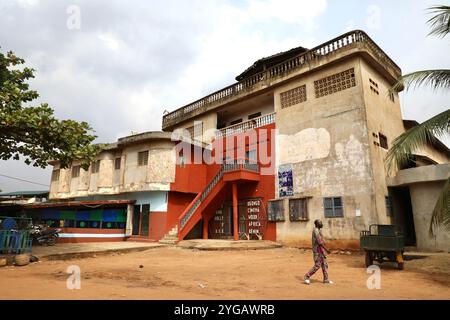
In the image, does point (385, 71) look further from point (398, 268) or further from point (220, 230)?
point (220, 230)

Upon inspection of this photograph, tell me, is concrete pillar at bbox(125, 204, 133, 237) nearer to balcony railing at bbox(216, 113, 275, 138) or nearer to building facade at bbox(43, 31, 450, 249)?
building facade at bbox(43, 31, 450, 249)

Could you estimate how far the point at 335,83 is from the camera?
1520cm

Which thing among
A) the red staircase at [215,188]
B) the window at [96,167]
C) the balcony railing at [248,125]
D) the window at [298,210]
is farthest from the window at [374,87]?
the window at [96,167]

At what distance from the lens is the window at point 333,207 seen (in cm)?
1387

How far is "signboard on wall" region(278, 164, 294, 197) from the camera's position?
15.9m

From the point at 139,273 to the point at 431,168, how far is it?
12360mm

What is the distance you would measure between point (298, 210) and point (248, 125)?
6.32 metres

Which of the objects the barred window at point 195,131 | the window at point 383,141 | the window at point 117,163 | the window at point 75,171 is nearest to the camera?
the window at point 383,141

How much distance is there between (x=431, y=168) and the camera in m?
13.0

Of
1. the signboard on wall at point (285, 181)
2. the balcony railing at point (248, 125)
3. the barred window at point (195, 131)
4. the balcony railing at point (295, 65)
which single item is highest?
the balcony railing at point (295, 65)

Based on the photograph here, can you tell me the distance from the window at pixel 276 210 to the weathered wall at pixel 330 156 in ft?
0.98

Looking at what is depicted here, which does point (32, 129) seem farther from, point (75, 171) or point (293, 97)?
point (75, 171)

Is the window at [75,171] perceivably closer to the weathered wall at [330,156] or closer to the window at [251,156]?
the window at [251,156]
